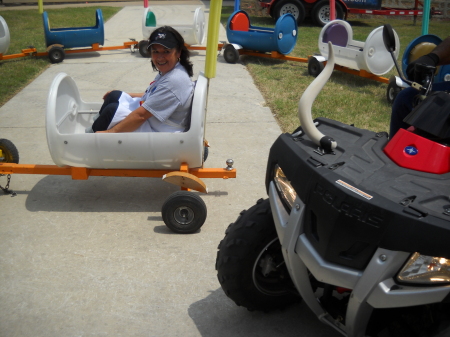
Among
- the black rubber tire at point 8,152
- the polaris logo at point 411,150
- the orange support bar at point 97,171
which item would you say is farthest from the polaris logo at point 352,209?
the black rubber tire at point 8,152

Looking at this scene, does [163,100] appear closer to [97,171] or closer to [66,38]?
[97,171]

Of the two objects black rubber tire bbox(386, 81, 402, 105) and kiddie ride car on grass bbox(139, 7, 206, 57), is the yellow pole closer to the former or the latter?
black rubber tire bbox(386, 81, 402, 105)

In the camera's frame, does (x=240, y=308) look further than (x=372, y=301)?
Yes

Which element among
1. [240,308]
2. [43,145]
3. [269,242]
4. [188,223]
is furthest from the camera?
[43,145]

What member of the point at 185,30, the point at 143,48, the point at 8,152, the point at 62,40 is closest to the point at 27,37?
the point at 62,40

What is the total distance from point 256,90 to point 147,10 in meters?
3.28

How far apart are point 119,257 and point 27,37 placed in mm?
9169

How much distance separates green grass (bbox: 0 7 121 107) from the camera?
7254 millimetres

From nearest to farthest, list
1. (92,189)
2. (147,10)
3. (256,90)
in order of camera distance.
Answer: (92,189) < (256,90) < (147,10)

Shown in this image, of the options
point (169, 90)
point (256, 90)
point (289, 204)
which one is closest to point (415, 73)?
point (289, 204)

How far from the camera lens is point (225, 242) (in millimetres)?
2395

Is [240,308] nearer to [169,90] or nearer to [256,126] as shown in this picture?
[169,90]

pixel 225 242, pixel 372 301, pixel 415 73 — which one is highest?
pixel 415 73

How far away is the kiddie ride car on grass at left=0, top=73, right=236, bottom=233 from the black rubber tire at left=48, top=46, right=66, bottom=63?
5.11 metres
